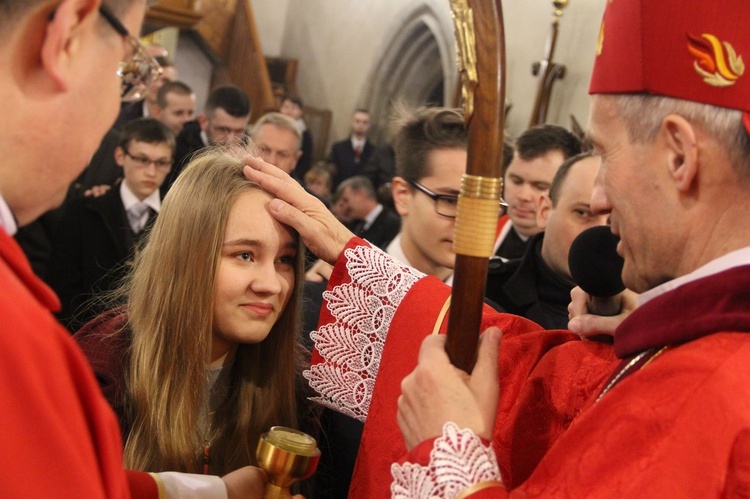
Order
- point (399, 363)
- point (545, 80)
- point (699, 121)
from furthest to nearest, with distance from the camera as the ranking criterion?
point (545, 80) → point (399, 363) → point (699, 121)

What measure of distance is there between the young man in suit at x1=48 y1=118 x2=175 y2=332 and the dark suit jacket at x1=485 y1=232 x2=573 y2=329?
1.82 metres

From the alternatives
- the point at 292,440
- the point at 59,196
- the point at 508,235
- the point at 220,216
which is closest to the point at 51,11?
the point at 59,196

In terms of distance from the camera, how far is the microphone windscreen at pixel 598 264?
1.99 metres

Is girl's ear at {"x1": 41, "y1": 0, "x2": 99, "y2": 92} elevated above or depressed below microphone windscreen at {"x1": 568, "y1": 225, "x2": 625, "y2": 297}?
above

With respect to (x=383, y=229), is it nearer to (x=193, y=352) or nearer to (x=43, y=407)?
(x=193, y=352)

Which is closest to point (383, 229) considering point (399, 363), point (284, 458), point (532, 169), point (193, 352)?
point (532, 169)

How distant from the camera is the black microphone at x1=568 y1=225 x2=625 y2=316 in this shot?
1.99m

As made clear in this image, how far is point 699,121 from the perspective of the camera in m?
1.51

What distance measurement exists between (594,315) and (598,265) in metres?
0.12

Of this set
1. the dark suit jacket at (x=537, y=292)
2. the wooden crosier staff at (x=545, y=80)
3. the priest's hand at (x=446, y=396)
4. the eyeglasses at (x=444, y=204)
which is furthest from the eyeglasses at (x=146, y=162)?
the wooden crosier staff at (x=545, y=80)

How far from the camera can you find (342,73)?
15.5 meters

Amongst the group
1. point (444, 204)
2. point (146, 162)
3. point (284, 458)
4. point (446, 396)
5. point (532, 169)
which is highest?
point (532, 169)

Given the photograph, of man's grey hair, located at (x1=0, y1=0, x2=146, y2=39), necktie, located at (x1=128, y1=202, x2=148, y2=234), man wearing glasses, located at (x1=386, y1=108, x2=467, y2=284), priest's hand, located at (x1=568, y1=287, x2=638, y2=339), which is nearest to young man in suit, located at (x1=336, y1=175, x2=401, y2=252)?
necktie, located at (x1=128, y1=202, x2=148, y2=234)

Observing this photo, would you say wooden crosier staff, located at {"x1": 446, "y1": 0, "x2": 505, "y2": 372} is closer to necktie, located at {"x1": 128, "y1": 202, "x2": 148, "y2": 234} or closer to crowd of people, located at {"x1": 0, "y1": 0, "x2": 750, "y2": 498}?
crowd of people, located at {"x1": 0, "y1": 0, "x2": 750, "y2": 498}
